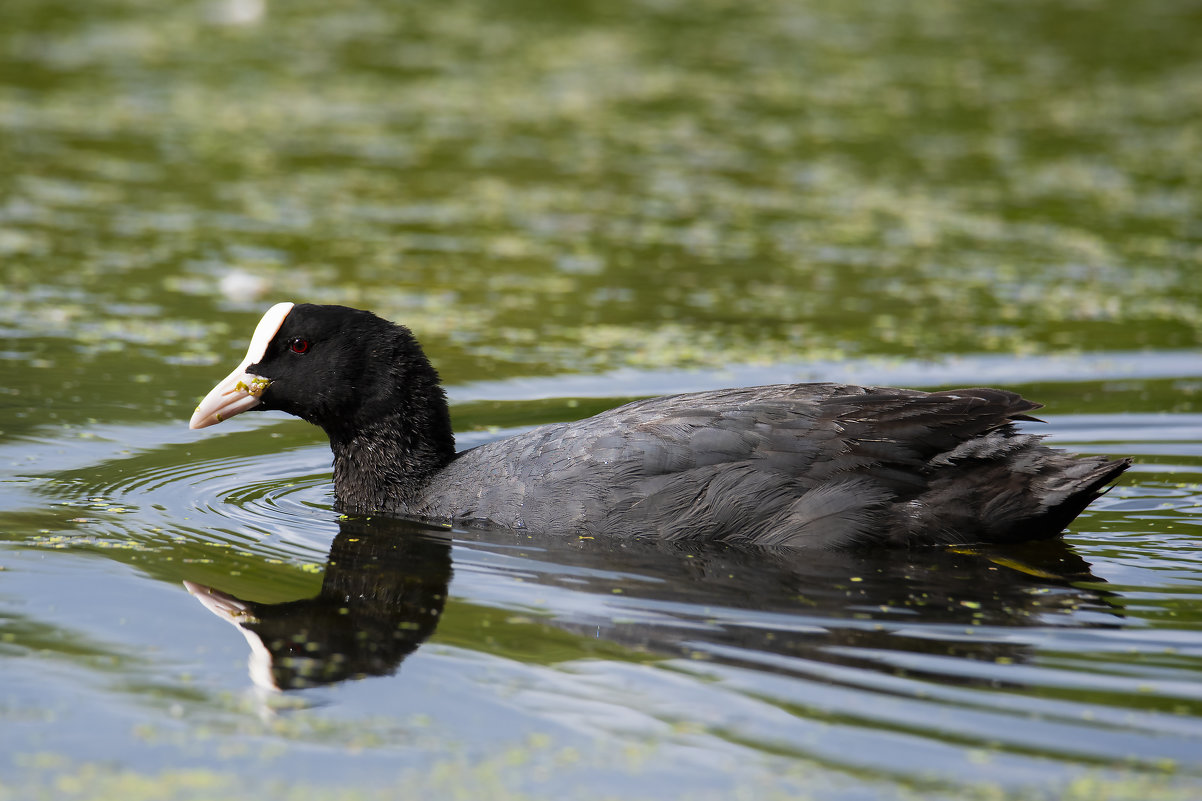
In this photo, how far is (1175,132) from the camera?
1579 centimetres

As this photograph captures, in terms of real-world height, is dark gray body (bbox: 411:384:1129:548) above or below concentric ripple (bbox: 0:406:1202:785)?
above

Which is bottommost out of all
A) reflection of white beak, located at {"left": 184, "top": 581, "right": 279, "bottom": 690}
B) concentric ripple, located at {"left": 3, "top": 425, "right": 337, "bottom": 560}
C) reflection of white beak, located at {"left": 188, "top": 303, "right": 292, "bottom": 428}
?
reflection of white beak, located at {"left": 184, "top": 581, "right": 279, "bottom": 690}

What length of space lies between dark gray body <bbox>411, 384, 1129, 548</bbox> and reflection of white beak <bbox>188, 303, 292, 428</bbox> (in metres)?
1.51

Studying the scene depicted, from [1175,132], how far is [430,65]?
8.53m

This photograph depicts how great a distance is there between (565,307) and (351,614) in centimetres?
530

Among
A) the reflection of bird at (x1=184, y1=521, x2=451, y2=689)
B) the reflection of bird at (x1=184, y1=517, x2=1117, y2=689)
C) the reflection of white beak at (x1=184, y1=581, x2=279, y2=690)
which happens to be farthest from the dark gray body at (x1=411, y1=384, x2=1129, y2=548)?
the reflection of white beak at (x1=184, y1=581, x2=279, y2=690)

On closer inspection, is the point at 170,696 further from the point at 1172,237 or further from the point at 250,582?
the point at 1172,237

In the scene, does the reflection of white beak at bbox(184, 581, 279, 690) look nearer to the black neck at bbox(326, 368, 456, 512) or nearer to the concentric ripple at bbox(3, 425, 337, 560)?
the concentric ripple at bbox(3, 425, 337, 560)

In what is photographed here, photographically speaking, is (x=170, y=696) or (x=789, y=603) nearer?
(x=170, y=696)

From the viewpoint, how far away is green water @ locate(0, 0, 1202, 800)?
4.44 metres

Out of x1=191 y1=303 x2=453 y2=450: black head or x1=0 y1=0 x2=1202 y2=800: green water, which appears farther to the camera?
x1=191 y1=303 x2=453 y2=450: black head

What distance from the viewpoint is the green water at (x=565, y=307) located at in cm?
444

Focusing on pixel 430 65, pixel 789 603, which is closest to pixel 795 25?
pixel 430 65

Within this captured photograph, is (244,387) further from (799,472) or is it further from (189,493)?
(799,472)
